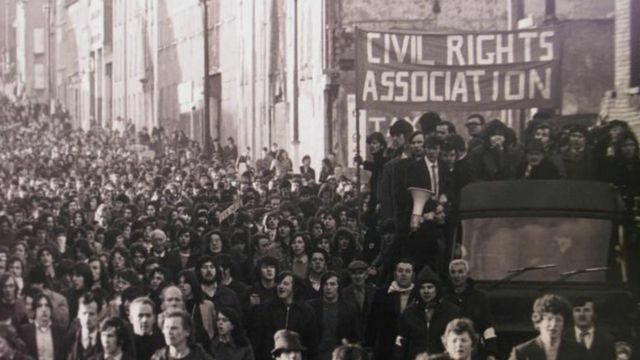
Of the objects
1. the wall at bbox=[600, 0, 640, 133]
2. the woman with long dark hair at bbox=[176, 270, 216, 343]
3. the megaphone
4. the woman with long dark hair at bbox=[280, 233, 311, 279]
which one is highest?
the wall at bbox=[600, 0, 640, 133]

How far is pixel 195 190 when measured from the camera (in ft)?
36.6

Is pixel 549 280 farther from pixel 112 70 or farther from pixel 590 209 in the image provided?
pixel 112 70

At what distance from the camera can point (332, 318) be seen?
7.94 m

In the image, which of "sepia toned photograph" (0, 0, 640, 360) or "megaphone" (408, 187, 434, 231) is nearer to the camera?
"sepia toned photograph" (0, 0, 640, 360)

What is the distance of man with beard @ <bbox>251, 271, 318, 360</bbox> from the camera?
25.5ft

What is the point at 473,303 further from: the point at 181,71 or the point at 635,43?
the point at 181,71

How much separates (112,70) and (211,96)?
819 millimetres

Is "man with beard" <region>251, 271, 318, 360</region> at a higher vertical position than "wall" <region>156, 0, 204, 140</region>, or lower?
lower

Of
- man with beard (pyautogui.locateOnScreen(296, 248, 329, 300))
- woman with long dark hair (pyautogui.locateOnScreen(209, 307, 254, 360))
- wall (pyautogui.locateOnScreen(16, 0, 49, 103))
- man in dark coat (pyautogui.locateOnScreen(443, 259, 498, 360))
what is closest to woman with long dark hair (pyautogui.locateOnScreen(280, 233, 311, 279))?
man with beard (pyautogui.locateOnScreen(296, 248, 329, 300))

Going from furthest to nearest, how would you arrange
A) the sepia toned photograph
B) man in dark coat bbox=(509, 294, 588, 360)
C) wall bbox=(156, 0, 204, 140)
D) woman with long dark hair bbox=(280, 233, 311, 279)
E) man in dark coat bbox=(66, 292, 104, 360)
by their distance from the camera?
wall bbox=(156, 0, 204, 140) → woman with long dark hair bbox=(280, 233, 311, 279) → man in dark coat bbox=(66, 292, 104, 360) → the sepia toned photograph → man in dark coat bbox=(509, 294, 588, 360)

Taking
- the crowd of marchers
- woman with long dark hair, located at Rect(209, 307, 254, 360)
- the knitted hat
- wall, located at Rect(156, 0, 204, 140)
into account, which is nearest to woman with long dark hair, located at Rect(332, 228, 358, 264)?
the crowd of marchers

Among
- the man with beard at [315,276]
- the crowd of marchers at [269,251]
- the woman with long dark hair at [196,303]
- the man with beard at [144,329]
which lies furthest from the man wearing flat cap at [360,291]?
the man with beard at [144,329]

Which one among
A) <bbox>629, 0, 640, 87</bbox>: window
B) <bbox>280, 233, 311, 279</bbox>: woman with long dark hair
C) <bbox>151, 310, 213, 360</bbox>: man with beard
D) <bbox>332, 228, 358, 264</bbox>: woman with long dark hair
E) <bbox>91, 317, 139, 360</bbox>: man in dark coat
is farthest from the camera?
<bbox>629, 0, 640, 87</bbox>: window

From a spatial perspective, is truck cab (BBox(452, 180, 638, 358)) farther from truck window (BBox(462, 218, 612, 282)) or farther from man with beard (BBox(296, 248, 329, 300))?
man with beard (BBox(296, 248, 329, 300))
